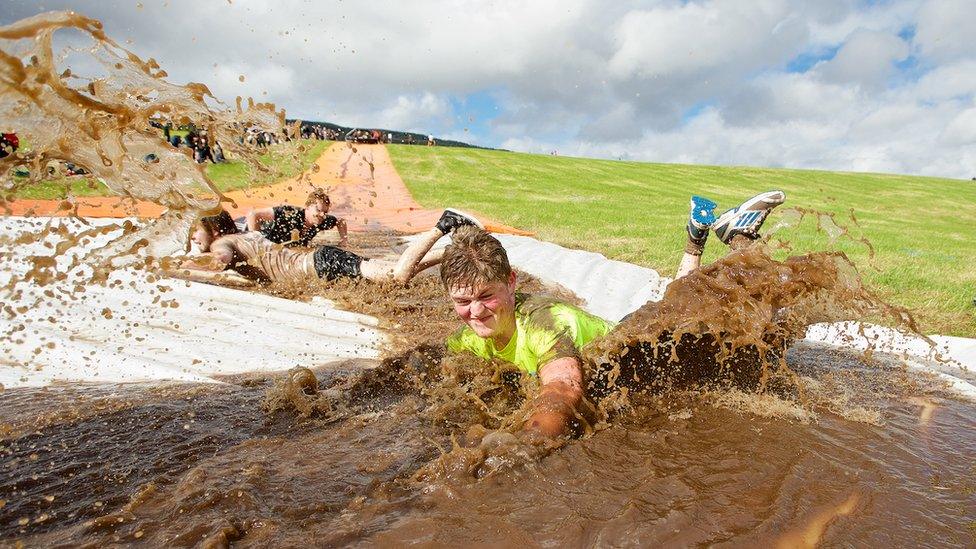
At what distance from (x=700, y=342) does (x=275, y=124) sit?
388 centimetres

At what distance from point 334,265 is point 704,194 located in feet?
84.6

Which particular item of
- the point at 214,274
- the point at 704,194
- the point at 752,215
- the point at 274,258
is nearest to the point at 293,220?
the point at 274,258

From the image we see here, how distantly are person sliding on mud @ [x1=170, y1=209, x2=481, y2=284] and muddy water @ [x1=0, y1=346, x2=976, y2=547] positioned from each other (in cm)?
313

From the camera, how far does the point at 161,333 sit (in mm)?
4824

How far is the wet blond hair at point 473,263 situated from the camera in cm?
316

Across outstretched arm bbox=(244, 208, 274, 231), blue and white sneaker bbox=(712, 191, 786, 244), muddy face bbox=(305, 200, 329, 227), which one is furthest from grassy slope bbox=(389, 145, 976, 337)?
outstretched arm bbox=(244, 208, 274, 231)

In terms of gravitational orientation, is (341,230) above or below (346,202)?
below

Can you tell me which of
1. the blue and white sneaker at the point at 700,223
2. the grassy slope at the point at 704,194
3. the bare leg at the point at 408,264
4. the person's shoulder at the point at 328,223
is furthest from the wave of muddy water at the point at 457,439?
the person's shoulder at the point at 328,223


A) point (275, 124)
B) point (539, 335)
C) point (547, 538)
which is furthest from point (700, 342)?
point (275, 124)

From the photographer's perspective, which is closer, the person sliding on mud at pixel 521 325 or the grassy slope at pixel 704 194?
the person sliding on mud at pixel 521 325

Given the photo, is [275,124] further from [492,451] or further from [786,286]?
[786,286]

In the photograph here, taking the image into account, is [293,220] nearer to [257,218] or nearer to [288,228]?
[288,228]

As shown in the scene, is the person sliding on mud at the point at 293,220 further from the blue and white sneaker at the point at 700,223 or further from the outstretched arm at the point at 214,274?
the blue and white sneaker at the point at 700,223

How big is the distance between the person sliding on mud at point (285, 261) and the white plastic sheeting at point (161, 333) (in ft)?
2.06
